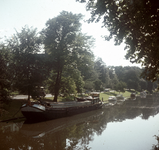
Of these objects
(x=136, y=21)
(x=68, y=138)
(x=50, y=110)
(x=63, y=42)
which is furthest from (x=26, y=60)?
(x=136, y=21)

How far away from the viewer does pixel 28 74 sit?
26.9 m

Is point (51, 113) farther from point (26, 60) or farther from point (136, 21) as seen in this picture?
point (136, 21)

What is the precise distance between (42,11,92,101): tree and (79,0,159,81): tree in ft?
A: 54.6

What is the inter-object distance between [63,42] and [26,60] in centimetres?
799

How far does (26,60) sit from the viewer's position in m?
26.5

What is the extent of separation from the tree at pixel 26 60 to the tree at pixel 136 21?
16.1m

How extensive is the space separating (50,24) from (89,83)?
90.1 ft

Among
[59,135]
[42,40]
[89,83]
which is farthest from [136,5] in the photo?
[89,83]

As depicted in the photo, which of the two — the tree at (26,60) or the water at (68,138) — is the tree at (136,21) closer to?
the water at (68,138)

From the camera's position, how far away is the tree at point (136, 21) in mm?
10365

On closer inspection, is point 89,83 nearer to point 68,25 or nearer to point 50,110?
point 68,25

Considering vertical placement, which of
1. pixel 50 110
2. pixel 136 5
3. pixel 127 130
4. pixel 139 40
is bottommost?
pixel 127 130

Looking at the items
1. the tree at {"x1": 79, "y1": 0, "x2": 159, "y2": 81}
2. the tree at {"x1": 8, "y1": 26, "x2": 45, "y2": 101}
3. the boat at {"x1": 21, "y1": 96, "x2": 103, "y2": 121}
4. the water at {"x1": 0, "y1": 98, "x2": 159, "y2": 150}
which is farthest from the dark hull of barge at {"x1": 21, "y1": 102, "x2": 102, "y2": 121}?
the tree at {"x1": 79, "y1": 0, "x2": 159, "y2": 81}

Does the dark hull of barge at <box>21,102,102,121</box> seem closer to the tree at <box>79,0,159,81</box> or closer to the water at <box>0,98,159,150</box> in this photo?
the water at <box>0,98,159,150</box>
